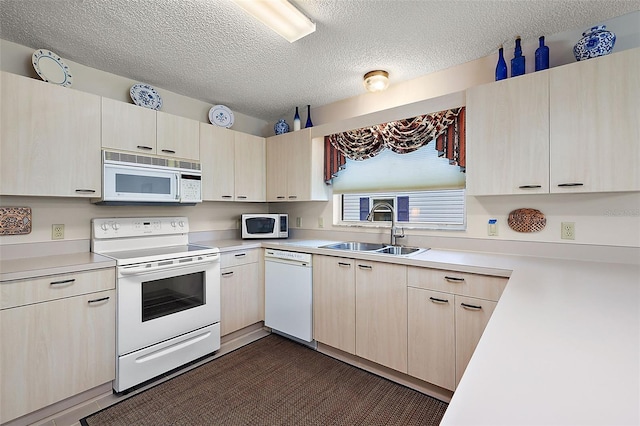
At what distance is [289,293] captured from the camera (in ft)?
8.91

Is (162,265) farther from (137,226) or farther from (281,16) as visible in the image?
(281,16)

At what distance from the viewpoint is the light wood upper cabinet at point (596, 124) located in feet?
5.03

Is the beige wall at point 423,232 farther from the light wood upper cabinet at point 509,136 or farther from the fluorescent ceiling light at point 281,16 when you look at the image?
the fluorescent ceiling light at point 281,16

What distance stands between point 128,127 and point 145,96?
46cm

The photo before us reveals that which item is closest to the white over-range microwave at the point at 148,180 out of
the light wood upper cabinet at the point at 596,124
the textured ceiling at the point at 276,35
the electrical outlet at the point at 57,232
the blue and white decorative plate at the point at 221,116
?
the electrical outlet at the point at 57,232

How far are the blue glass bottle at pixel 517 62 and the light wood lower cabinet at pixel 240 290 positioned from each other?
2.57 m

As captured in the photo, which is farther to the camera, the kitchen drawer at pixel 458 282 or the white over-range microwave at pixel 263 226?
the white over-range microwave at pixel 263 226

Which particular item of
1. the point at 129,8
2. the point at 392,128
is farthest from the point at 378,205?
the point at 129,8

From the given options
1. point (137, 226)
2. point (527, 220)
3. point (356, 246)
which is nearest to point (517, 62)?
point (527, 220)

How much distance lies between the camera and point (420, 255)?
2.12 meters

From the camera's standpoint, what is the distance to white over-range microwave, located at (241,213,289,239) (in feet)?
10.4

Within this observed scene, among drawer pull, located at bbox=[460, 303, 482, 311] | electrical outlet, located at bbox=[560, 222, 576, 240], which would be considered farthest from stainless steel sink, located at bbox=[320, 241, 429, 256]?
electrical outlet, located at bbox=[560, 222, 576, 240]

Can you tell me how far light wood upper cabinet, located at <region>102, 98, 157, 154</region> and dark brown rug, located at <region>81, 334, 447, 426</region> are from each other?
Answer: 1.84m

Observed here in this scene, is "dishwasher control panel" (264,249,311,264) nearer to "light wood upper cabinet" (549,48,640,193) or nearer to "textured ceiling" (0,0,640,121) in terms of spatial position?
"textured ceiling" (0,0,640,121)
